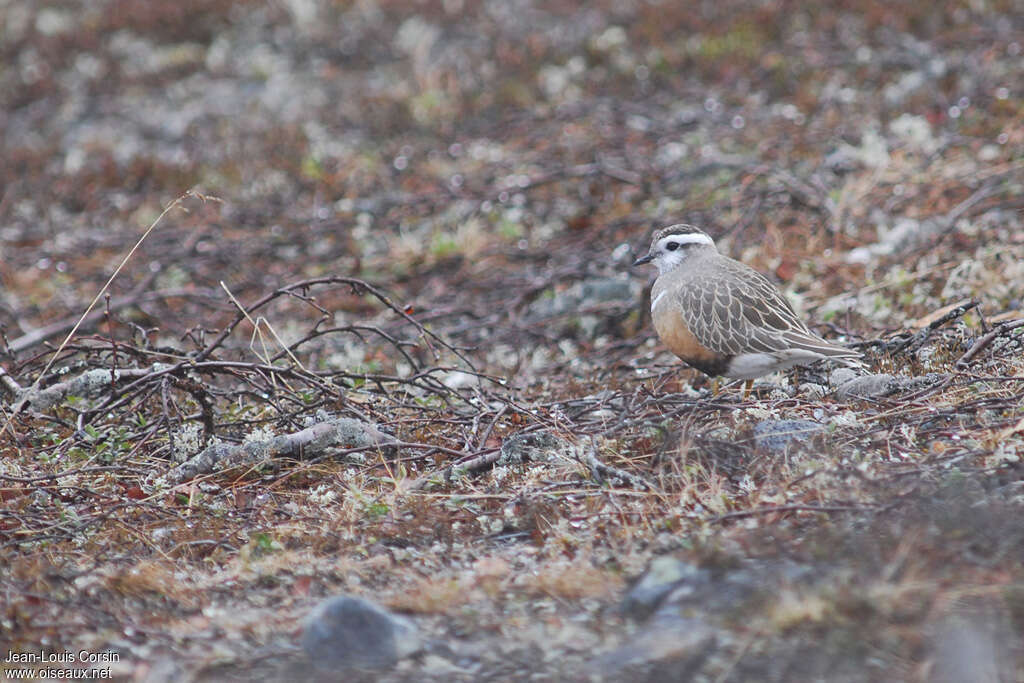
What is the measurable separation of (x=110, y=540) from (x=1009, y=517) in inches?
158

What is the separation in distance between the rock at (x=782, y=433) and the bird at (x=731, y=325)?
75cm

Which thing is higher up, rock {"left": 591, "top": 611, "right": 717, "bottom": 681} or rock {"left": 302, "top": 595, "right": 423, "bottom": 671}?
rock {"left": 302, "top": 595, "right": 423, "bottom": 671}

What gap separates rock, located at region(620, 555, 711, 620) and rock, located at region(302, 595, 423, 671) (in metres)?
0.84

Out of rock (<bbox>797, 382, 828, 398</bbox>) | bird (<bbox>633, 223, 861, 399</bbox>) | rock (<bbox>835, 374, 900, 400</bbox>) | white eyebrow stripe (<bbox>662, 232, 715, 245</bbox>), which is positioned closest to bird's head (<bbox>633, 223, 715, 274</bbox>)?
white eyebrow stripe (<bbox>662, 232, 715, 245</bbox>)

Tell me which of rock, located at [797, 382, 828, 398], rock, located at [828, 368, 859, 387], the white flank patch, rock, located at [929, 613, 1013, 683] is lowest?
rock, located at [929, 613, 1013, 683]

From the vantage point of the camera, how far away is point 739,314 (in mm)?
6176

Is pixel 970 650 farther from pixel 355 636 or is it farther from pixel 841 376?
pixel 841 376

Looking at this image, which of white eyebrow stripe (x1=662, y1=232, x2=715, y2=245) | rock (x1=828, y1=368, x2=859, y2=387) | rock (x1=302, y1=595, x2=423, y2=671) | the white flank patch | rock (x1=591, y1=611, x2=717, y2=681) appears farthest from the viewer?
white eyebrow stripe (x1=662, y1=232, x2=715, y2=245)

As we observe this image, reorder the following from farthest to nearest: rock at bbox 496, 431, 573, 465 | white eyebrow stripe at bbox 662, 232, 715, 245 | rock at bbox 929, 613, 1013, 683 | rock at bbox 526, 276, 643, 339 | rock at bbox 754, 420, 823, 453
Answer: rock at bbox 526, 276, 643, 339 → white eyebrow stripe at bbox 662, 232, 715, 245 → rock at bbox 496, 431, 573, 465 → rock at bbox 754, 420, 823, 453 → rock at bbox 929, 613, 1013, 683

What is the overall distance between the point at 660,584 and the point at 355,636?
1191 mm

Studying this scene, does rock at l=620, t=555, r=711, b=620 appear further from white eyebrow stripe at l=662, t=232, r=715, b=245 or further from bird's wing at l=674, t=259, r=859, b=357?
white eyebrow stripe at l=662, t=232, r=715, b=245

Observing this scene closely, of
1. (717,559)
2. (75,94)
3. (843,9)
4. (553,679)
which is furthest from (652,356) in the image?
(75,94)

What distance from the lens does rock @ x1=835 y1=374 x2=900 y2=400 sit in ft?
18.7

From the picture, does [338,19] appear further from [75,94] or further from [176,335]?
[176,335]
